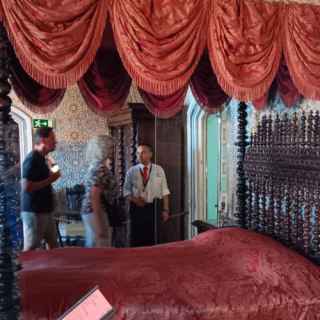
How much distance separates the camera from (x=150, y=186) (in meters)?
4.44

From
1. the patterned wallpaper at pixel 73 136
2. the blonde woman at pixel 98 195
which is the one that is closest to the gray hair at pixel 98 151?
the blonde woman at pixel 98 195

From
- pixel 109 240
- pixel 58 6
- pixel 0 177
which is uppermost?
pixel 58 6

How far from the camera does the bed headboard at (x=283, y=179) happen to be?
2598mm

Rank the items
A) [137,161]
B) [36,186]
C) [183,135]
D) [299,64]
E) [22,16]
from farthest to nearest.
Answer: [183,135] < [137,161] < [36,186] < [299,64] < [22,16]

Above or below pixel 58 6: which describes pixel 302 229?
below

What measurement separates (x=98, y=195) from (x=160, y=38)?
71.7 inches

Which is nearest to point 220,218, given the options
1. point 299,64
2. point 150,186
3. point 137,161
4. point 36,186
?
point 150,186

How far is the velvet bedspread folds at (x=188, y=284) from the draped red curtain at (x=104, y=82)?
129 cm

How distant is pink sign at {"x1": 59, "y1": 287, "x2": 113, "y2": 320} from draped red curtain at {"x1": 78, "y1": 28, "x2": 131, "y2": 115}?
2.10 m

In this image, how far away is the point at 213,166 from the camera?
4793mm

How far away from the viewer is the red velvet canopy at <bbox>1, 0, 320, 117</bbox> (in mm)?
1779

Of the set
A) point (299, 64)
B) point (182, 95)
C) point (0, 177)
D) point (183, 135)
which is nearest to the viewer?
point (0, 177)

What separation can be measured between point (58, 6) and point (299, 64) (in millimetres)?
1426

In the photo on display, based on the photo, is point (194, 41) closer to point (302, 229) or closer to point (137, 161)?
point (302, 229)
